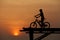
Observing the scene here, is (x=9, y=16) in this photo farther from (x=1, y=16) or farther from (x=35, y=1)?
(x=35, y=1)

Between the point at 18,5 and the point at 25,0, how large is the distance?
0.90ft

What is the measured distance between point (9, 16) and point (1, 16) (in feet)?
0.86

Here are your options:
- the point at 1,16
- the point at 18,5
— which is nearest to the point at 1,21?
the point at 1,16

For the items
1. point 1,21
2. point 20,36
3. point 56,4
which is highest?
point 56,4

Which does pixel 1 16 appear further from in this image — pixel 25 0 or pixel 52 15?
pixel 52 15

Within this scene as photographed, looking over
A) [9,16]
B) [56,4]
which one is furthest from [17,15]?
[56,4]

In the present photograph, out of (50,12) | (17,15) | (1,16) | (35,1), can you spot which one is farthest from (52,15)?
(1,16)

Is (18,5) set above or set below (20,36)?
above

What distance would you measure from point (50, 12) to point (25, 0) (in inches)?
34.5

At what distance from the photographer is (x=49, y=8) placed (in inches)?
270

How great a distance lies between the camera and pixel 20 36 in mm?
6895

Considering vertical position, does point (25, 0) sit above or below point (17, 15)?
above

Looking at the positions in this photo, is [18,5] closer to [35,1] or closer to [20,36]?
[35,1]

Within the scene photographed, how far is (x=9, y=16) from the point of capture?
697 centimetres
